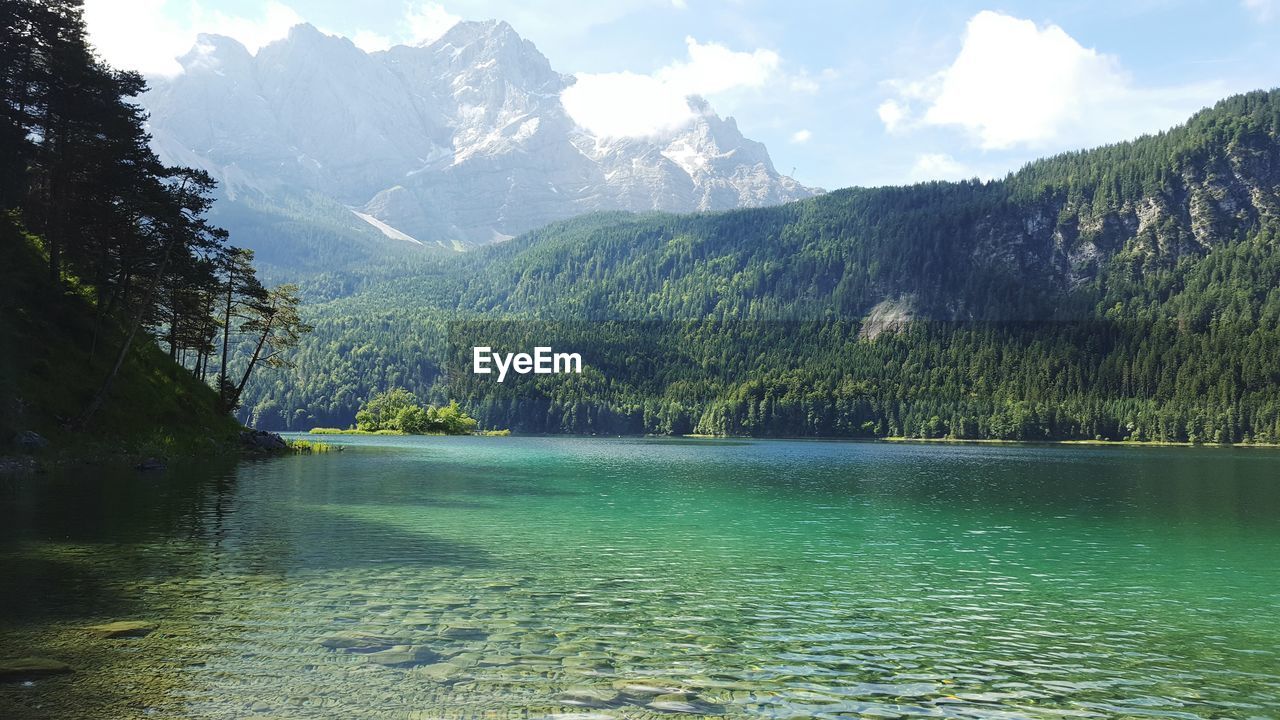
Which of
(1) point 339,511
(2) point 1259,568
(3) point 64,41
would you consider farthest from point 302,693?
(3) point 64,41

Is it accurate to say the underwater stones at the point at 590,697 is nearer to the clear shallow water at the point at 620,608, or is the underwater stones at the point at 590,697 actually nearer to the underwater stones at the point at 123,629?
the clear shallow water at the point at 620,608

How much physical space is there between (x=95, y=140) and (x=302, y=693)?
66.7 meters

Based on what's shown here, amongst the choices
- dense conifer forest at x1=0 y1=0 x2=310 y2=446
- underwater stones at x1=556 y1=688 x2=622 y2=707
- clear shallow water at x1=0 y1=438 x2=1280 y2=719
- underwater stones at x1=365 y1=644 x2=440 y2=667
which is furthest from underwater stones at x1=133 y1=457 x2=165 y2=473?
underwater stones at x1=556 y1=688 x2=622 y2=707

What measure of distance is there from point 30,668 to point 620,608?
13.5 metres

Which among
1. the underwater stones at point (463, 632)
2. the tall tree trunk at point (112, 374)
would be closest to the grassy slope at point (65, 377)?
the tall tree trunk at point (112, 374)

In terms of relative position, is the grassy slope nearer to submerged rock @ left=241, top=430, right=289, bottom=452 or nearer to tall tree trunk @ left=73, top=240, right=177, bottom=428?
tall tree trunk @ left=73, top=240, right=177, bottom=428

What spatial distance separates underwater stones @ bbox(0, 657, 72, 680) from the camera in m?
15.0

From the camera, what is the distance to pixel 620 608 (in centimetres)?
2334

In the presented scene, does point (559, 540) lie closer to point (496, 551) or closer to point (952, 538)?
point (496, 551)

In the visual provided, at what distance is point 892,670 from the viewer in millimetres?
17750

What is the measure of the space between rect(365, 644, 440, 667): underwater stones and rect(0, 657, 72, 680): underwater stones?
5541 millimetres

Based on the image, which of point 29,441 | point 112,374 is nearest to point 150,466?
point 29,441

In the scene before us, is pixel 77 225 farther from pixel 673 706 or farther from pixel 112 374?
pixel 673 706

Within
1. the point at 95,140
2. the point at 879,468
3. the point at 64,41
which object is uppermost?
the point at 64,41
